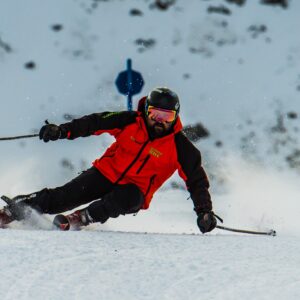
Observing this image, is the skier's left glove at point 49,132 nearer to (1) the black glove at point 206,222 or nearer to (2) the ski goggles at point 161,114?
(2) the ski goggles at point 161,114

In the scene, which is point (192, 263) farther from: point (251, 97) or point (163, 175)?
point (251, 97)

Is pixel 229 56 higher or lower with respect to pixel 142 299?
higher

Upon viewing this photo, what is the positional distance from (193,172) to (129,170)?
42cm

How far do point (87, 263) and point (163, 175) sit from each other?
1501 millimetres

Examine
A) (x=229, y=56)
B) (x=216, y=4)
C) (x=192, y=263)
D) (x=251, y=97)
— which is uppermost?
(x=216, y=4)

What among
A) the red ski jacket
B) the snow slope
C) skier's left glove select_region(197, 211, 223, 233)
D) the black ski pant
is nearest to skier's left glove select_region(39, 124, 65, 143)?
the red ski jacket

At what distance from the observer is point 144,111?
12.6ft

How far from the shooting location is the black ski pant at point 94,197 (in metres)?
3.70

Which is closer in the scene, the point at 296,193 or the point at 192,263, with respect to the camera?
the point at 192,263

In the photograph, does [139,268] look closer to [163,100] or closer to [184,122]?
[163,100]

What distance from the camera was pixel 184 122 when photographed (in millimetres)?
9172

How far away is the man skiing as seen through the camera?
12.1 feet

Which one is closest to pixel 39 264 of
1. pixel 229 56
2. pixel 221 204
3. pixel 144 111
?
pixel 144 111

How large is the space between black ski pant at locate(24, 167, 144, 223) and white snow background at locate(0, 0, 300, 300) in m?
0.13
